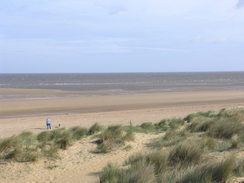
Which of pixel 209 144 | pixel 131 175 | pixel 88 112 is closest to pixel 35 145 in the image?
pixel 209 144

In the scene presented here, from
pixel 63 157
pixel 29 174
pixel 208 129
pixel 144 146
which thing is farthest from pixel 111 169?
pixel 208 129

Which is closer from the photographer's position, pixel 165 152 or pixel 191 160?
pixel 191 160

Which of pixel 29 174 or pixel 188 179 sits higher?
pixel 188 179

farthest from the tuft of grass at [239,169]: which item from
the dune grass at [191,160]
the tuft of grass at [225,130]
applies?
the tuft of grass at [225,130]

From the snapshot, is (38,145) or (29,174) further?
(38,145)

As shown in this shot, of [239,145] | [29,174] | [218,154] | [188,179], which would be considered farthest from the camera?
[239,145]

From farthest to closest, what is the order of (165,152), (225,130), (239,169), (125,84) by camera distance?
(125,84) → (225,130) → (165,152) → (239,169)

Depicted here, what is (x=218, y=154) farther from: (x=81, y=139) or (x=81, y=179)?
(x=81, y=139)

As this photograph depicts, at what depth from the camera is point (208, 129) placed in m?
11.8

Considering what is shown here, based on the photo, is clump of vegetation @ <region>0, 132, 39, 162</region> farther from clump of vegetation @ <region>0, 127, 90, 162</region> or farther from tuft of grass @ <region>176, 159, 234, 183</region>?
tuft of grass @ <region>176, 159, 234, 183</region>

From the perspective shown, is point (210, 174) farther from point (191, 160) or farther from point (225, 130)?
point (225, 130)

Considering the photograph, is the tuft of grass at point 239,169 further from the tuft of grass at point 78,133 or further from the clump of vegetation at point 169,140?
the tuft of grass at point 78,133

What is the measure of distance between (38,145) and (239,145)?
564cm

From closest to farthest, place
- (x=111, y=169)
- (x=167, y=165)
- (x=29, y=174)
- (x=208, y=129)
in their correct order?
(x=111, y=169), (x=167, y=165), (x=29, y=174), (x=208, y=129)
